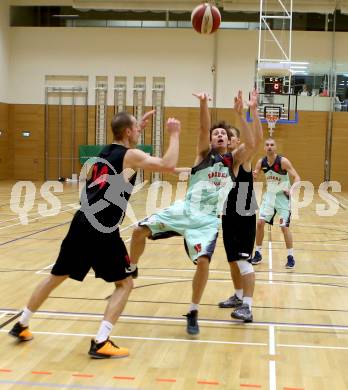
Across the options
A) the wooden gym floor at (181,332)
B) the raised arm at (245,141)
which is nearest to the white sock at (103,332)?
the wooden gym floor at (181,332)

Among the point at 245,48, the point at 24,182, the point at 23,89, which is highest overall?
the point at 245,48

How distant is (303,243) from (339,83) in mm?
17593

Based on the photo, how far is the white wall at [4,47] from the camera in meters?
28.1

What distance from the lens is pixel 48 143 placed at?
29328mm

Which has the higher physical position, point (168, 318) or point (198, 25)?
point (198, 25)

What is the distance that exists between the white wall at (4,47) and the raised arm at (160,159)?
24.9m

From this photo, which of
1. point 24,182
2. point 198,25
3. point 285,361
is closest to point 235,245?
point 285,361

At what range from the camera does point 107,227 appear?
4910mm

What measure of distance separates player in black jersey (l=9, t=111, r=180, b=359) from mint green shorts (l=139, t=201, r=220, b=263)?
78cm

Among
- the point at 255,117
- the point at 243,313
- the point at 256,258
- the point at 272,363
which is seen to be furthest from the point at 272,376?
the point at 256,258

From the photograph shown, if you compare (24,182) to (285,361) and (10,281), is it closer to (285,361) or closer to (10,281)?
(10,281)

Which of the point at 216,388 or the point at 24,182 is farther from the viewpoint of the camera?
the point at 24,182

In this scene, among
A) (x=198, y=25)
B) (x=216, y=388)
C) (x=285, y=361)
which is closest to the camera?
(x=216, y=388)

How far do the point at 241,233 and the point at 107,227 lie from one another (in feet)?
5.84
